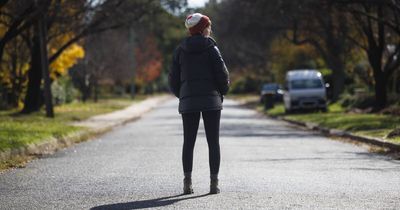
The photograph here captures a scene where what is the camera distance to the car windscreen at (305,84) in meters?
40.6

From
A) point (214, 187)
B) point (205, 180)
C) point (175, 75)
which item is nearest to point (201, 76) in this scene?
point (175, 75)

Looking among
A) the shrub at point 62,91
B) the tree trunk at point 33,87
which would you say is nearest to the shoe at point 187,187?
the tree trunk at point 33,87

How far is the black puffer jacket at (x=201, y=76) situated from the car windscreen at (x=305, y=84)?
103 feet

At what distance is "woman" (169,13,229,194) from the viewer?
9.38 m

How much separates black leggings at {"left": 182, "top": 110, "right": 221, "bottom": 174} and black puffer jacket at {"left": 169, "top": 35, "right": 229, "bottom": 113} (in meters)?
0.12

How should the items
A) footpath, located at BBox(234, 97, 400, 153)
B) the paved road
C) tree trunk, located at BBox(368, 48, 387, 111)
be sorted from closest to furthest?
1. the paved road
2. footpath, located at BBox(234, 97, 400, 153)
3. tree trunk, located at BBox(368, 48, 387, 111)

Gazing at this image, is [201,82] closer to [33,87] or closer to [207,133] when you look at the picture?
[207,133]

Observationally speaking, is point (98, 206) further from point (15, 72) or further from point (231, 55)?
point (231, 55)

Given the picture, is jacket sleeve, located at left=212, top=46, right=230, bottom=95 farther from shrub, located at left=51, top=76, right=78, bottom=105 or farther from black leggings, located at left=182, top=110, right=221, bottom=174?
shrub, located at left=51, top=76, right=78, bottom=105

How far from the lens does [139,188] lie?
10102 millimetres

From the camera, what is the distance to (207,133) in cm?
952

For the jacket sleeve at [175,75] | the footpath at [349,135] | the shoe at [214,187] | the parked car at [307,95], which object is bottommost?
the footpath at [349,135]

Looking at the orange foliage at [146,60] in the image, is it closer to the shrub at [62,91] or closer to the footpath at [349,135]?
the shrub at [62,91]

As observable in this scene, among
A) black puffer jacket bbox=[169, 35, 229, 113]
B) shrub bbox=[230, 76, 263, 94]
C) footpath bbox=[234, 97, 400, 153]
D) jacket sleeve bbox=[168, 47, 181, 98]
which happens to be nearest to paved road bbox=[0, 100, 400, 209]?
footpath bbox=[234, 97, 400, 153]
